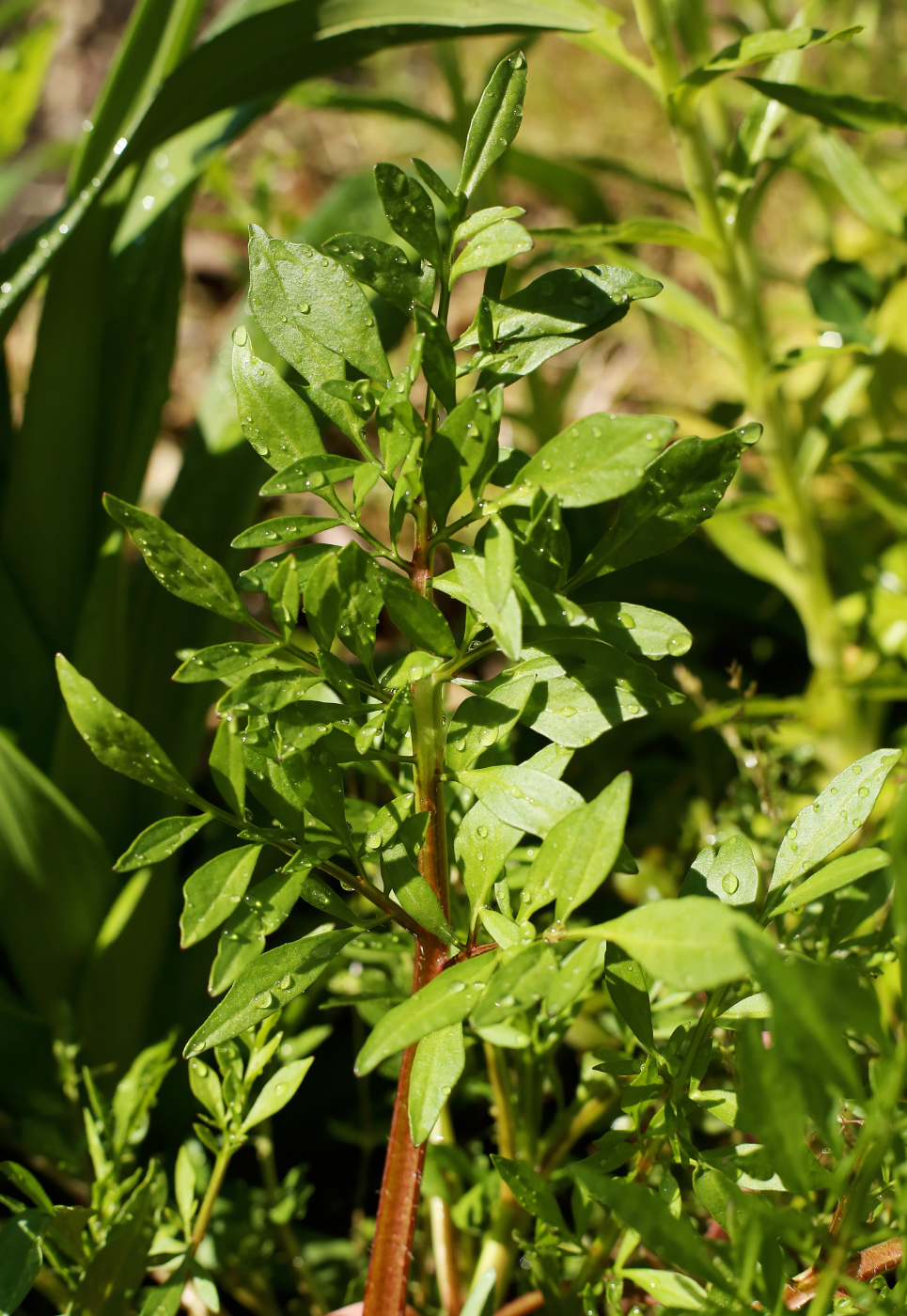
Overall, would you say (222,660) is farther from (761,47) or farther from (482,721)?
(761,47)

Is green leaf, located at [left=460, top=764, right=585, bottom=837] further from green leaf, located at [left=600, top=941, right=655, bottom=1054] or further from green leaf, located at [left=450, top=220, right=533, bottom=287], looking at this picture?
green leaf, located at [left=450, top=220, right=533, bottom=287]

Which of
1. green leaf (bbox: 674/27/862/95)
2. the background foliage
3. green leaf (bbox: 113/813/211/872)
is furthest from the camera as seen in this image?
the background foliage

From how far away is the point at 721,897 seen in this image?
0.40 meters

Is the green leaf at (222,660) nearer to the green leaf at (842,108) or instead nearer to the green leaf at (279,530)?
the green leaf at (279,530)

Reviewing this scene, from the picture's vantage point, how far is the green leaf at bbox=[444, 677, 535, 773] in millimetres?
378

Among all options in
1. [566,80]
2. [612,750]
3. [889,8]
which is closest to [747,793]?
[612,750]

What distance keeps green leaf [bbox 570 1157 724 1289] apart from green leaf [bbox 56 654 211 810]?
0.19 metres

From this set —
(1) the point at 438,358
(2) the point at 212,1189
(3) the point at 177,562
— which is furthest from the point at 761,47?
(2) the point at 212,1189

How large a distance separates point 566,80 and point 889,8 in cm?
68

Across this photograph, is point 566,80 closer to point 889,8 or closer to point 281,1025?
point 889,8

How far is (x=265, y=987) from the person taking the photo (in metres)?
0.36

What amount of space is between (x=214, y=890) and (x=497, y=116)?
31 centimetres

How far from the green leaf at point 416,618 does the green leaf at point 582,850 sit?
8cm

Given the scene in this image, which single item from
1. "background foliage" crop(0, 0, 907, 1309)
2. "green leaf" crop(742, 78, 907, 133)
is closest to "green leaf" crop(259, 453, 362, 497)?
"background foliage" crop(0, 0, 907, 1309)
